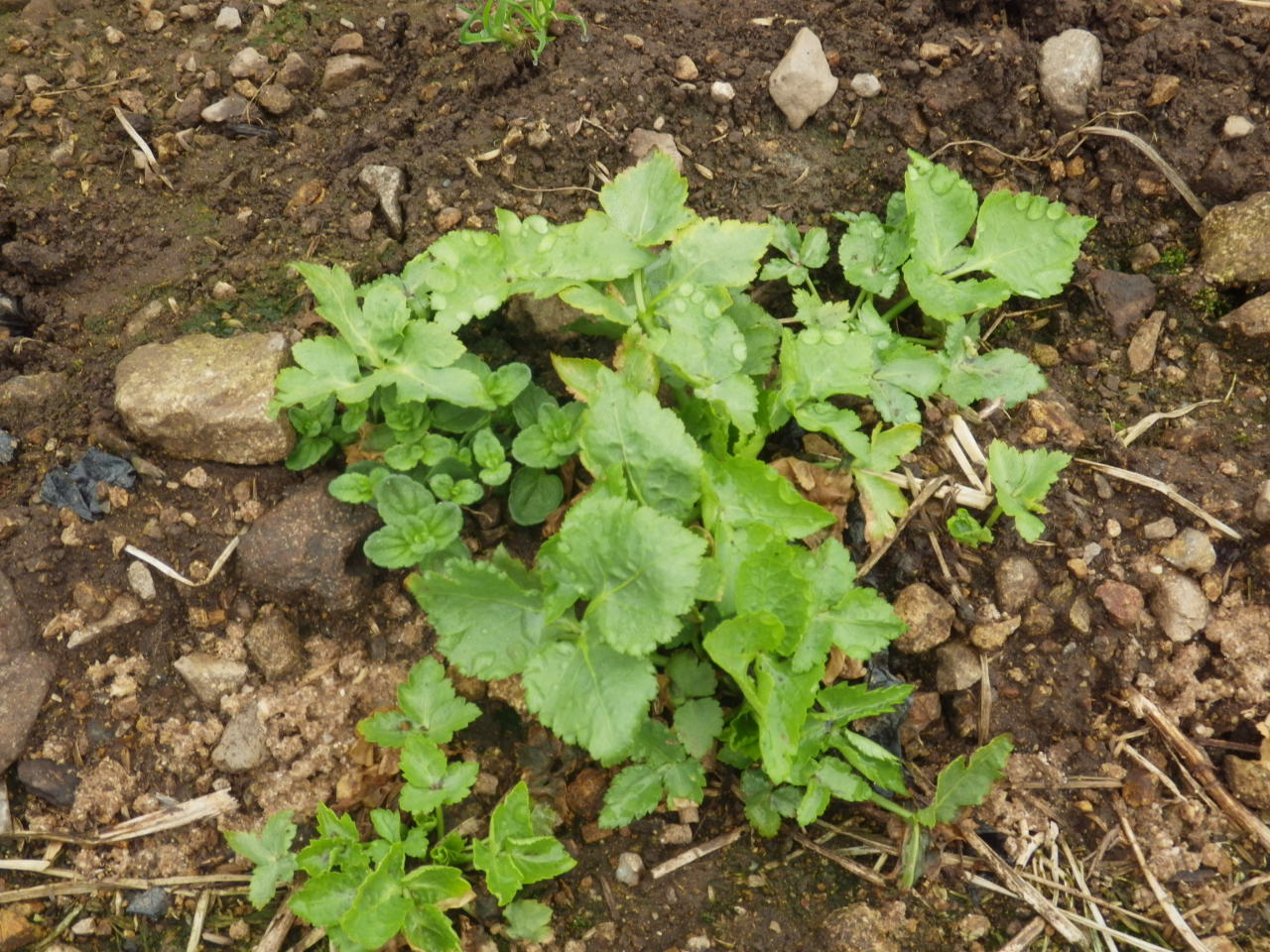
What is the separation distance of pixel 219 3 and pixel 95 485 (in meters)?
1.66

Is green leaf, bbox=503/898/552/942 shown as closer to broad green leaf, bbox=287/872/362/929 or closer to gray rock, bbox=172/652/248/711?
broad green leaf, bbox=287/872/362/929

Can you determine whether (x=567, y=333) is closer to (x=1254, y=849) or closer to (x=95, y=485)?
(x=95, y=485)

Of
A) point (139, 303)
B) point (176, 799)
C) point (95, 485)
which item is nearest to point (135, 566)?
point (95, 485)

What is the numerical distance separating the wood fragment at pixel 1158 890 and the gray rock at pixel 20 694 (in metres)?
2.54

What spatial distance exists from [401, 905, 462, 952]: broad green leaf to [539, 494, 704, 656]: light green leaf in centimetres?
69

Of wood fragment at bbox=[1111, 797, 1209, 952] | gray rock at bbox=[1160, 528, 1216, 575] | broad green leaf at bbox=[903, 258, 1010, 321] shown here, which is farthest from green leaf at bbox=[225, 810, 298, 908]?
gray rock at bbox=[1160, 528, 1216, 575]

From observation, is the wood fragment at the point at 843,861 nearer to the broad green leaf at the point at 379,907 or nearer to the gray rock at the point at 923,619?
the gray rock at the point at 923,619

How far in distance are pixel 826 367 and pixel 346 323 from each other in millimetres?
1157

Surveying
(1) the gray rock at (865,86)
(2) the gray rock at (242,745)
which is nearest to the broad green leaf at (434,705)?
(2) the gray rock at (242,745)

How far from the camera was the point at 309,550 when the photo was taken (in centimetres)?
234

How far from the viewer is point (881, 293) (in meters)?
2.60

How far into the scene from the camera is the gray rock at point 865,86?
9.43ft

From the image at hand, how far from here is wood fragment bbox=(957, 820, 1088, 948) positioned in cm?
214

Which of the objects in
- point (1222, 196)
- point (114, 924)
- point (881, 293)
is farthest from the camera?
point (1222, 196)
